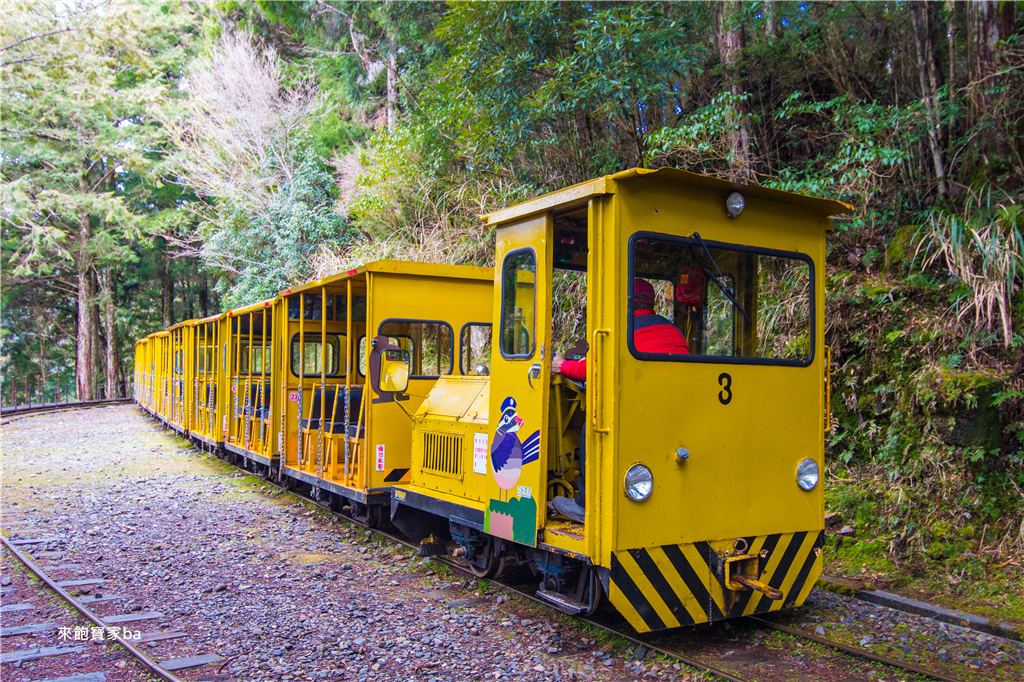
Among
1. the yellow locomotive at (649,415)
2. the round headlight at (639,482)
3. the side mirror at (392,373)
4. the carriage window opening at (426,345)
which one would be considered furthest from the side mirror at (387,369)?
the round headlight at (639,482)

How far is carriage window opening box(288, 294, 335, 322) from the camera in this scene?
9770mm

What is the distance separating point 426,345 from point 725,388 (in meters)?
4.07

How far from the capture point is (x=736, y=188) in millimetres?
4594

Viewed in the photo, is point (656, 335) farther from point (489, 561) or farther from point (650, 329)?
point (489, 561)

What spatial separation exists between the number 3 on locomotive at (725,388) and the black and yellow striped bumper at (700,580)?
2.87 ft

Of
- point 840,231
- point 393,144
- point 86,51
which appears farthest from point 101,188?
point 840,231

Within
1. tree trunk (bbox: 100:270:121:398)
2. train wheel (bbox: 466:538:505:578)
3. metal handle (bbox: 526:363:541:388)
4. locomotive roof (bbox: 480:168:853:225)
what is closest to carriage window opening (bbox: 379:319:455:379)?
train wheel (bbox: 466:538:505:578)

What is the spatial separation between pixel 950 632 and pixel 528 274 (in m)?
3.58

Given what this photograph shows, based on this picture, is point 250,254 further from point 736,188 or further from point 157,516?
point 736,188

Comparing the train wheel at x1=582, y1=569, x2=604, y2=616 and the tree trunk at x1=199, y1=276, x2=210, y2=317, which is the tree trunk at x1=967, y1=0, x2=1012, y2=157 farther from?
the tree trunk at x1=199, y1=276, x2=210, y2=317

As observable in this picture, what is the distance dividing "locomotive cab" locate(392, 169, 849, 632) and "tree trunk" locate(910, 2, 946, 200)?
4.08 meters

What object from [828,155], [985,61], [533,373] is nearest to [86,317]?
[828,155]

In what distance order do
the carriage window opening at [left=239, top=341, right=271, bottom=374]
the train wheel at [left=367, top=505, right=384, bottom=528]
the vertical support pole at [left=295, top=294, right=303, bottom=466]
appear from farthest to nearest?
the carriage window opening at [left=239, top=341, right=271, bottom=374]
the vertical support pole at [left=295, top=294, right=303, bottom=466]
the train wheel at [left=367, top=505, right=384, bottom=528]

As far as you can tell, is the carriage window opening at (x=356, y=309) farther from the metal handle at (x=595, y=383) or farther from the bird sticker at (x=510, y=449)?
the metal handle at (x=595, y=383)
